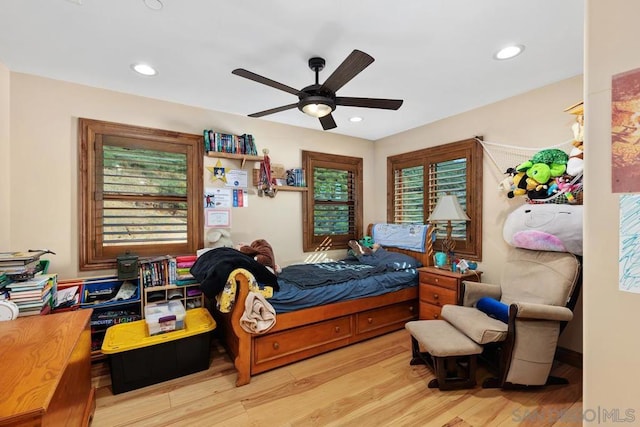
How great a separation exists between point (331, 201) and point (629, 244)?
356 centimetres

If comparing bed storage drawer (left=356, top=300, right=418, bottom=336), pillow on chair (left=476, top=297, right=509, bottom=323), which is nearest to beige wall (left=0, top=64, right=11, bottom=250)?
bed storage drawer (left=356, top=300, right=418, bottom=336)

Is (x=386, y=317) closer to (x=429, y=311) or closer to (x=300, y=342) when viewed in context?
(x=429, y=311)

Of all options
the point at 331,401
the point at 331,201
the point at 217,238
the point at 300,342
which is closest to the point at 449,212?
the point at 331,201

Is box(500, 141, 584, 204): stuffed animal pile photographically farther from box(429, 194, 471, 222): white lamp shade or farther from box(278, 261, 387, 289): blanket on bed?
box(278, 261, 387, 289): blanket on bed

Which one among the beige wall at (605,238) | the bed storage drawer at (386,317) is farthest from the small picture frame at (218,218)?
the beige wall at (605,238)

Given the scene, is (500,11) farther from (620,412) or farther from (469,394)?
(469,394)

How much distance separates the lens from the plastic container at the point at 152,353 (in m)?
2.10

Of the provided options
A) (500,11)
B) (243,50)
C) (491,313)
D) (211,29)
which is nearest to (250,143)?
(243,50)

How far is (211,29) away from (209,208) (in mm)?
1921

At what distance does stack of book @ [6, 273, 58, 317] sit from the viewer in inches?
72.8

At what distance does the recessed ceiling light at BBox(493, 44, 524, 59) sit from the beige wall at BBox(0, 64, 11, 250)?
400 cm

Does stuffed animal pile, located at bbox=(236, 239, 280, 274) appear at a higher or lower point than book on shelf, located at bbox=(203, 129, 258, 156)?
lower

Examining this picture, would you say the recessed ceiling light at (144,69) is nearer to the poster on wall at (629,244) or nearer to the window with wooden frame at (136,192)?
the window with wooden frame at (136,192)

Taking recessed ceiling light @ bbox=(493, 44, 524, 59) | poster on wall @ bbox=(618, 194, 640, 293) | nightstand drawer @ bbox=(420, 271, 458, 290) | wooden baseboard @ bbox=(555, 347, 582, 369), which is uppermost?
recessed ceiling light @ bbox=(493, 44, 524, 59)
